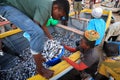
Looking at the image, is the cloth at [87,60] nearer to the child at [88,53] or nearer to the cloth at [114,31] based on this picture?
the child at [88,53]

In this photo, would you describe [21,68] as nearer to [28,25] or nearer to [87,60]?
[87,60]

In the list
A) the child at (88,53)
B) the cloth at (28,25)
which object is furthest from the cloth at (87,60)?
the cloth at (28,25)

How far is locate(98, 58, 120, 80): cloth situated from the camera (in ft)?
8.19

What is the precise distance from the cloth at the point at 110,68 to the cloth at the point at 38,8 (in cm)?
139

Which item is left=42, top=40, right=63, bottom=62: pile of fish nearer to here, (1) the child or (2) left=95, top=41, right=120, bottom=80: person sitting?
(1) the child

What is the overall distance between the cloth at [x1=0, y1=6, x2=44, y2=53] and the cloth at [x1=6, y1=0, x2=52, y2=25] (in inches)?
2.5

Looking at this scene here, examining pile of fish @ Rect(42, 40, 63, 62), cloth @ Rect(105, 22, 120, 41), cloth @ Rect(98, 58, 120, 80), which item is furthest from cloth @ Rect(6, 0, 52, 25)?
cloth @ Rect(105, 22, 120, 41)

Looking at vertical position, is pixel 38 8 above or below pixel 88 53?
above

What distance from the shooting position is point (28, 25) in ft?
Result: 5.28

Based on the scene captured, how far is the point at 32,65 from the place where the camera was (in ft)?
9.50

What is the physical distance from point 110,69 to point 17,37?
72.1 inches

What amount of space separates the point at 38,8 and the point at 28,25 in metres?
0.18

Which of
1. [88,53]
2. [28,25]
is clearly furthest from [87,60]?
[28,25]

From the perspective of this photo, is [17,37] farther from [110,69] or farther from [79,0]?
[79,0]
